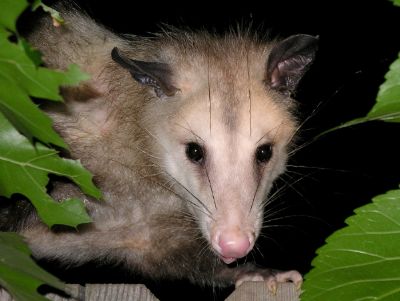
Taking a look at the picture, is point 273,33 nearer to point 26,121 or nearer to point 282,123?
point 282,123

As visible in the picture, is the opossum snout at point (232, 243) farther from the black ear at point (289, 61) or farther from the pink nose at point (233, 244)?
the black ear at point (289, 61)

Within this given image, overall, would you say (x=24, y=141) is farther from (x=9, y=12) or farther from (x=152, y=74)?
(x=152, y=74)

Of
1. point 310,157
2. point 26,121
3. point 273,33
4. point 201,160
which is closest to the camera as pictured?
point 26,121

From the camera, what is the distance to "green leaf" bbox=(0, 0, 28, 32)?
3.92 feet

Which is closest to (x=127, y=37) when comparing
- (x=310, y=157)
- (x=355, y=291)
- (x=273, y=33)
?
(x=273, y=33)

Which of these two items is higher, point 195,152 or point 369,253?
point 369,253

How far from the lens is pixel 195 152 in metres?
2.60

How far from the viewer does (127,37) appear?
10.3 ft

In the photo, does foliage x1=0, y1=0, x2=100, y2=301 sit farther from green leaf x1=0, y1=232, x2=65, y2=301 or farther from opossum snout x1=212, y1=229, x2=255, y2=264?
opossum snout x1=212, y1=229, x2=255, y2=264

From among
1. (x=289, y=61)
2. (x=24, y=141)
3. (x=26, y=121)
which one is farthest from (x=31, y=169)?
(x=289, y=61)

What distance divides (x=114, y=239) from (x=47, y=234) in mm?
305

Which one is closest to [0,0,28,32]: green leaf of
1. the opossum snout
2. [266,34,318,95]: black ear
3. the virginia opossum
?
the virginia opossum

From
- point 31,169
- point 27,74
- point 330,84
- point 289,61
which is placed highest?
point 27,74

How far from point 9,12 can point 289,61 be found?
1643mm
